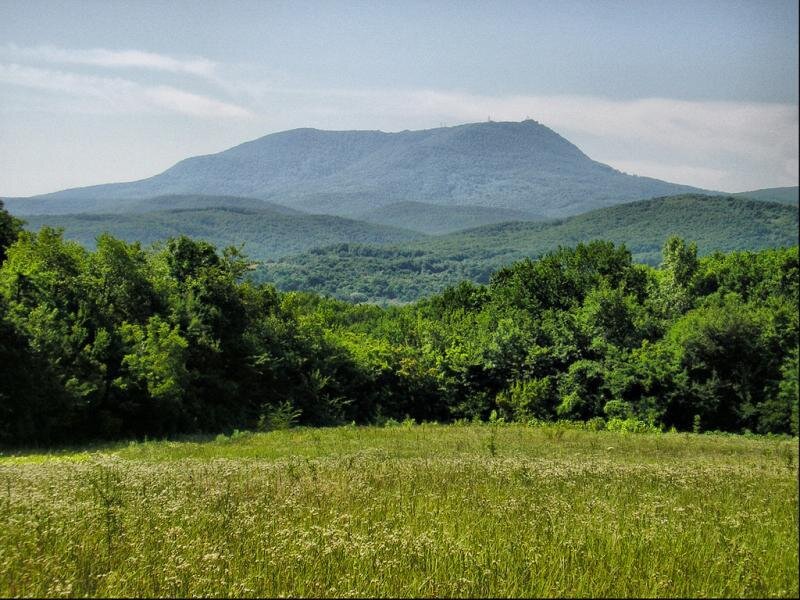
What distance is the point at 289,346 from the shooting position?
3462 cm

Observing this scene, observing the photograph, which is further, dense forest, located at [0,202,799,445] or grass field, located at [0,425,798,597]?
dense forest, located at [0,202,799,445]

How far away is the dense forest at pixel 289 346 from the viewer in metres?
22.2

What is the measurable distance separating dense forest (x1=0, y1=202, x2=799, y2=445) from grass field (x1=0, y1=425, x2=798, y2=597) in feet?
3.29

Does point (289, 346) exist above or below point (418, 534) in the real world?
below

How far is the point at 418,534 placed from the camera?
18.1 ft

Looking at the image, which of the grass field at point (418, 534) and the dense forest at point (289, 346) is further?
the dense forest at point (289, 346)

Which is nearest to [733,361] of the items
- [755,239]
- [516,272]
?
[755,239]

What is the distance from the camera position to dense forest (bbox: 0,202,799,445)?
2219cm

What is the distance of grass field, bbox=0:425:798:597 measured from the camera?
4.13 meters

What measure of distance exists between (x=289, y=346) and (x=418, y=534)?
29.7 metres

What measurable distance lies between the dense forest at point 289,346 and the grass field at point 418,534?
1002mm

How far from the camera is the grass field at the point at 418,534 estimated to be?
413cm

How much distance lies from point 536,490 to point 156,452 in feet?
39.3

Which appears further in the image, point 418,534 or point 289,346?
point 289,346
